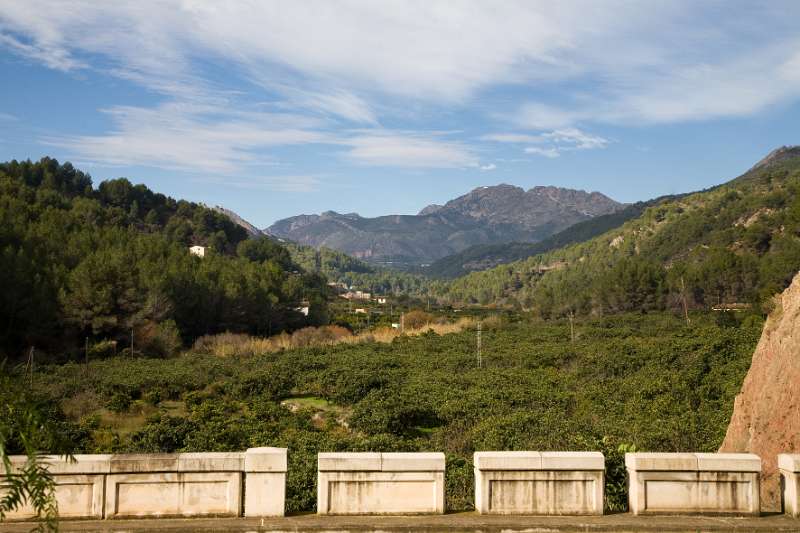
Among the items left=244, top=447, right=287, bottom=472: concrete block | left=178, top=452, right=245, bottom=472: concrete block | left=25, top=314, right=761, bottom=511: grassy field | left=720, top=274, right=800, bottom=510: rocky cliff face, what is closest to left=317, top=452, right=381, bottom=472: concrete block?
left=244, top=447, right=287, bottom=472: concrete block

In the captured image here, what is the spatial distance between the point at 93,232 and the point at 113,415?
39778mm

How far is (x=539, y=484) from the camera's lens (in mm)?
7410

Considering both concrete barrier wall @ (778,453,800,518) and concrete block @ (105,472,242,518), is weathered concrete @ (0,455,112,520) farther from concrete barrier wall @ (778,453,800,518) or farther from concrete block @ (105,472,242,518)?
concrete barrier wall @ (778,453,800,518)

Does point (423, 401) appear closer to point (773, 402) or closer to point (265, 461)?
point (773, 402)

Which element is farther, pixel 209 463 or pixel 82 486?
pixel 209 463

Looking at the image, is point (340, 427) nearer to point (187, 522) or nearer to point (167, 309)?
point (187, 522)

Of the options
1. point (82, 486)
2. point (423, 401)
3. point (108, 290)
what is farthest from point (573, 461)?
point (108, 290)

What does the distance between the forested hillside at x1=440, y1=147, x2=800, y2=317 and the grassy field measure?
682 inches

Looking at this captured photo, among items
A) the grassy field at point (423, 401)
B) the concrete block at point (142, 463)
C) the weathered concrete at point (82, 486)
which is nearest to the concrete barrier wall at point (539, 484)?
the grassy field at point (423, 401)

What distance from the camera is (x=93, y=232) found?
57.6m

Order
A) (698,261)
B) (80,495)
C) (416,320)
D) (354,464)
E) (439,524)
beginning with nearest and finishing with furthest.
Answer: (439,524), (80,495), (354,464), (416,320), (698,261)

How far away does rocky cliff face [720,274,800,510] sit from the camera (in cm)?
818

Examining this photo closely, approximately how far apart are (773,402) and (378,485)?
5.03 metres

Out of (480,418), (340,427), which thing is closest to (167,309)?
(340,427)
